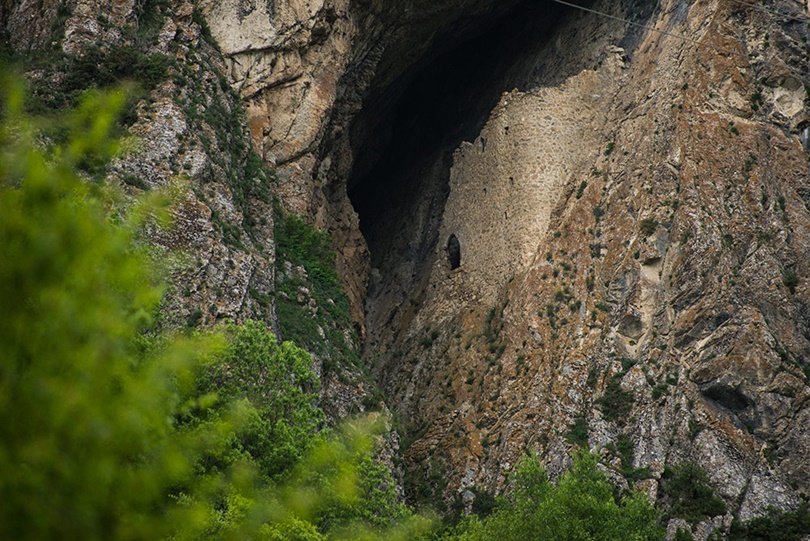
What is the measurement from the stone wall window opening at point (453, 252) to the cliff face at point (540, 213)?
0.34ft

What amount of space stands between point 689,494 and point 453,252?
17616 mm

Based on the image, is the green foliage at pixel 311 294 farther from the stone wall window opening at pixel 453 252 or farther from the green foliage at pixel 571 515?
the green foliage at pixel 571 515

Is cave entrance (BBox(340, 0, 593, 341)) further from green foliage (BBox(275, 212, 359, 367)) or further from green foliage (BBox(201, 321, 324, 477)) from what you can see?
green foliage (BBox(201, 321, 324, 477))

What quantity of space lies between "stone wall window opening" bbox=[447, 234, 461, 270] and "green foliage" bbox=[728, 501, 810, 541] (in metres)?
18.6

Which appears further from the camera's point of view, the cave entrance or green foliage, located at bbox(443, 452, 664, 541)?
the cave entrance

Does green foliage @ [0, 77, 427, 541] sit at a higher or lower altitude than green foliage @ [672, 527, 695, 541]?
higher

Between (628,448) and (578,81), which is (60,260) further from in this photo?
(578,81)

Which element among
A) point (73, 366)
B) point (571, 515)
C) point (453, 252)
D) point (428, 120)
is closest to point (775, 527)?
point (571, 515)

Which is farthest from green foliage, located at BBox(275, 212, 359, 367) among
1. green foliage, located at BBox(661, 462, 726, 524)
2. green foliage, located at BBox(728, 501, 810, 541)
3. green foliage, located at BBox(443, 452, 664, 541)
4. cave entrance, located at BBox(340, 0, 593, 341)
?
green foliage, located at BBox(728, 501, 810, 541)

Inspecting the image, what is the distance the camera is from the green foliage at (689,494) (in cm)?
2902

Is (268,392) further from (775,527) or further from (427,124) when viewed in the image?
(427,124)

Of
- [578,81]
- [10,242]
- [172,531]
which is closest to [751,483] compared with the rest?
[578,81]

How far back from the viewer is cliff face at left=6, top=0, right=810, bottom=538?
31688 millimetres

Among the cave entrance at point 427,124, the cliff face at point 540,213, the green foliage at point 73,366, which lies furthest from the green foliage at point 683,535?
the green foliage at point 73,366
